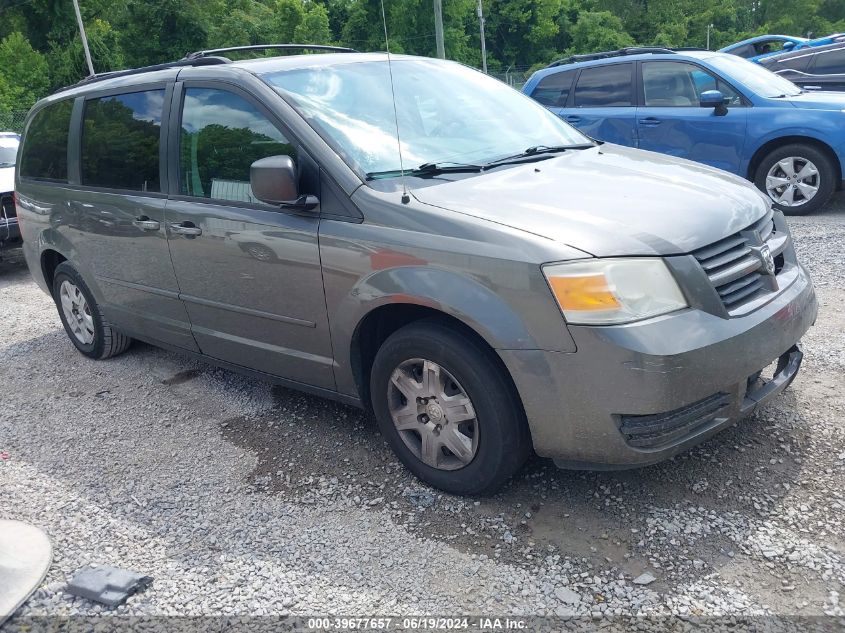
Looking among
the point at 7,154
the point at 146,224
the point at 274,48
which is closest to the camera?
the point at 146,224

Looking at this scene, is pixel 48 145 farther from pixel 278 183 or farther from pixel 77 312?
pixel 278 183

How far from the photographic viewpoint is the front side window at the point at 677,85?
8.16 metres

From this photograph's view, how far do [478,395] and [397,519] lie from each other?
645 millimetres

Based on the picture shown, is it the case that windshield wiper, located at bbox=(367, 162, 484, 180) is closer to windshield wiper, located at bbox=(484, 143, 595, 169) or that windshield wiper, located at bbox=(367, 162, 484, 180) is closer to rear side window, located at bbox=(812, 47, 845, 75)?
windshield wiper, located at bbox=(484, 143, 595, 169)

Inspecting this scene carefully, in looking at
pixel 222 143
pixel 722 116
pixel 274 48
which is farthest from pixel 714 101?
pixel 222 143

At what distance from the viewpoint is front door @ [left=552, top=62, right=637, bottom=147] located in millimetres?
8602

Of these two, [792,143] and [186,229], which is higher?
[186,229]

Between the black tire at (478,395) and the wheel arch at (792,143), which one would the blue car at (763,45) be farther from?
the black tire at (478,395)

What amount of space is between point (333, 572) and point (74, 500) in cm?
144

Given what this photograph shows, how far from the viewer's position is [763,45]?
17688 millimetres

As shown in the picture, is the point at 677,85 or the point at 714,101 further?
the point at 677,85

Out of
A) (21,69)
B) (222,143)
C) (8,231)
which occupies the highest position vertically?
(21,69)

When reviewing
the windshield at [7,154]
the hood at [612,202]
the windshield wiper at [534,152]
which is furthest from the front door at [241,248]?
the windshield at [7,154]

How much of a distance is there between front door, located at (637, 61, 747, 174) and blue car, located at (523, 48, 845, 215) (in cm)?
1
